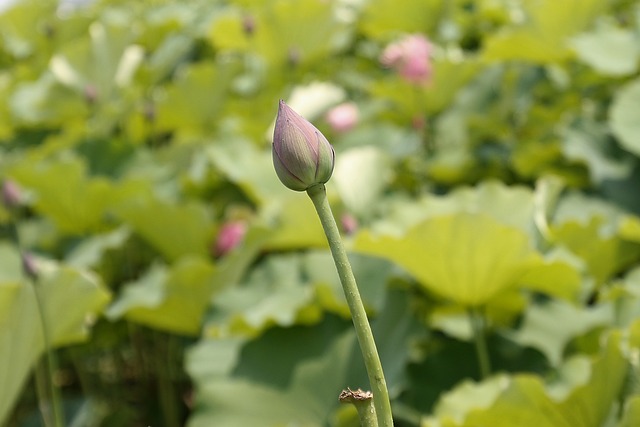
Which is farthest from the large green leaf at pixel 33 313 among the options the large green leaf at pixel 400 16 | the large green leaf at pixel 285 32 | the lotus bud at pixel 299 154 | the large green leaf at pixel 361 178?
the large green leaf at pixel 400 16

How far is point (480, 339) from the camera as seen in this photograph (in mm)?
880

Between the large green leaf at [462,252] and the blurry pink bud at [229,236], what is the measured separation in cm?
35

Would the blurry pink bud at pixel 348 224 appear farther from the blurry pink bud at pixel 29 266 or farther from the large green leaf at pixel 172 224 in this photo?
the blurry pink bud at pixel 29 266

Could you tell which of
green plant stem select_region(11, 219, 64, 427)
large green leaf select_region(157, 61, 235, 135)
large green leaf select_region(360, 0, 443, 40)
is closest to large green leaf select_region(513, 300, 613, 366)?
green plant stem select_region(11, 219, 64, 427)

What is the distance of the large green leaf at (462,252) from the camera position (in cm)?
79

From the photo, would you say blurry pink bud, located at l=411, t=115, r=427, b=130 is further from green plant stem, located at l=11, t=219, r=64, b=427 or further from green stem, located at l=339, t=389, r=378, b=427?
green stem, located at l=339, t=389, r=378, b=427

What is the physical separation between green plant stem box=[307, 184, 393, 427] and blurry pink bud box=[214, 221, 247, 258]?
0.80 meters

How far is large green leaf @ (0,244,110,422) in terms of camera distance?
857 mm

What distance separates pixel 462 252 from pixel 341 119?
683mm

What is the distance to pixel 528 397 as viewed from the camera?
0.62m

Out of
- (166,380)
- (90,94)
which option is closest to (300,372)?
(166,380)

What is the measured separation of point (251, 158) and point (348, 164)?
0.57ft

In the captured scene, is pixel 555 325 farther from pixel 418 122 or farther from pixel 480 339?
pixel 418 122

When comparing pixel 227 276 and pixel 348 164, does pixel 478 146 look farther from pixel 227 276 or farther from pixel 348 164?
pixel 227 276
